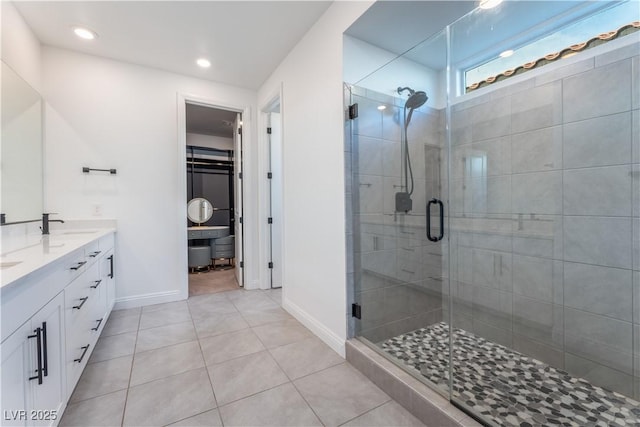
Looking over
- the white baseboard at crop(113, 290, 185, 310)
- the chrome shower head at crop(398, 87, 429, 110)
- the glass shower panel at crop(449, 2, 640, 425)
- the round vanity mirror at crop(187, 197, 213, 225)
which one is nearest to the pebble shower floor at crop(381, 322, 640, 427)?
the glass shower panel at crop(449, 2, 640, 425)

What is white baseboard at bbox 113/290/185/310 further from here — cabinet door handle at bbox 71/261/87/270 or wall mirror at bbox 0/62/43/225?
cabinet door handle at bbox 71/261/87/270

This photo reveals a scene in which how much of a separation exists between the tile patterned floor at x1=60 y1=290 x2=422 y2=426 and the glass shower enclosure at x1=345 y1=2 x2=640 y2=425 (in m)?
0.38

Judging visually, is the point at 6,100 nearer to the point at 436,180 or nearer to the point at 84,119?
the point at 84,119

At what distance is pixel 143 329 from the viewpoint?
2.45m

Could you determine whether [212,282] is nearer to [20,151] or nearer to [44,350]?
[20,151]

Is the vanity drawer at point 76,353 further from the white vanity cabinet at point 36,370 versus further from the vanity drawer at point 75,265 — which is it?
the vanity drawer at point 75,265

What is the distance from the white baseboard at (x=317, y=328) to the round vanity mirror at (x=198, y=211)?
2854 mm

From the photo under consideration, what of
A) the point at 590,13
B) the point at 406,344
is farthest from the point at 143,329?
the point at 590,13

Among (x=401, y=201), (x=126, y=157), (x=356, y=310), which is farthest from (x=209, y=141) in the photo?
(x=356, y=310)

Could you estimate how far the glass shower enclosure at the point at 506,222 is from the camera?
5.24 feet

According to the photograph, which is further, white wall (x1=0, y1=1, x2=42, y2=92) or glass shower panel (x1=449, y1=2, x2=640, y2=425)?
white wall (x1=0, y1=1, x2=42, y2=92)

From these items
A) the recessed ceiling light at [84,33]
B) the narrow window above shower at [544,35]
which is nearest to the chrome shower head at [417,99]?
the narrow window above shower at [544,35]

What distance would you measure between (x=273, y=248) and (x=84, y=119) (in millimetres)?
2394

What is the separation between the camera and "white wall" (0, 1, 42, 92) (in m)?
1.99
